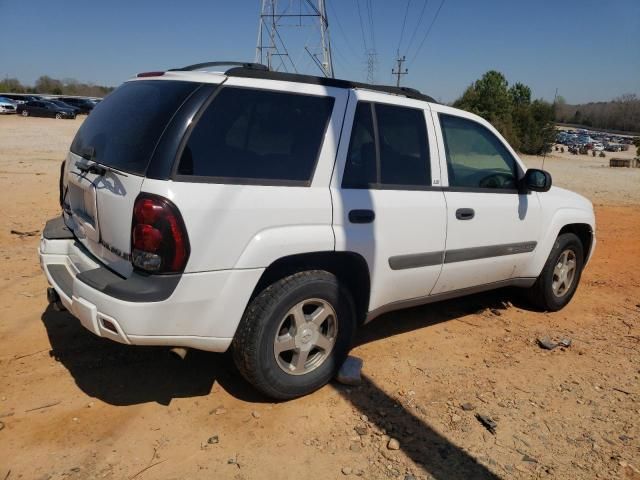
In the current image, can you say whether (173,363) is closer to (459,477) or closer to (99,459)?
(99,459)

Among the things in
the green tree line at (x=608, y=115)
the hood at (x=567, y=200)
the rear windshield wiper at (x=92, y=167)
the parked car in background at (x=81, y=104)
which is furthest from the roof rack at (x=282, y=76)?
the green tree line at (x=608, y=115)

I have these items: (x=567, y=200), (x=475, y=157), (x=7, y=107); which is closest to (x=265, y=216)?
(x=475, y=157)

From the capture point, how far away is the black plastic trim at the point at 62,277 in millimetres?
2971

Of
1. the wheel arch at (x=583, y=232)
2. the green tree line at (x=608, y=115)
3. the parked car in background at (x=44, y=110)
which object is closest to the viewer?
the wheel arch at (x=583, y=232)

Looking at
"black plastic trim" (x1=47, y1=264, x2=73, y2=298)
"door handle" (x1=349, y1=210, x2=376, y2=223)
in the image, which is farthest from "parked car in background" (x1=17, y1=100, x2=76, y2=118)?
"door handle" (x1=349, y1=210, x2=376, y2=223)

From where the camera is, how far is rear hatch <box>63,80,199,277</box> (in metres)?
2.67

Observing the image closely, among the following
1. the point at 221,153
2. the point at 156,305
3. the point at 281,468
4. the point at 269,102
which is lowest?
the point at 281,468

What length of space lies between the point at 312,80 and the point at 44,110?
140 feet

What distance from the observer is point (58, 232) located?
3.40 meters

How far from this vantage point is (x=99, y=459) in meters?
2.62

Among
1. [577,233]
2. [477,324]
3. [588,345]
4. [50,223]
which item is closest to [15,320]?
[50,223]

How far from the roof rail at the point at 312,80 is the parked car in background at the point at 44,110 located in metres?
41.5

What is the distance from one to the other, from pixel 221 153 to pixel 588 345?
11.6 ft

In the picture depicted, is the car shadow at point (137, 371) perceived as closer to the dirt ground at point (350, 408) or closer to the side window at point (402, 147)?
the dirt ground at point (350, 408)
